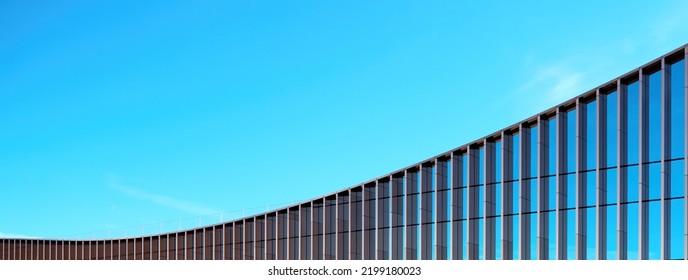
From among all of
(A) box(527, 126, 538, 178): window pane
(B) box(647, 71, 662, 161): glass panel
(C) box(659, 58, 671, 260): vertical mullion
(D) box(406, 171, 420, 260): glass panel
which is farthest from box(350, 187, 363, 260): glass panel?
(C) box(659, 58, 671, 260): vertical mullion

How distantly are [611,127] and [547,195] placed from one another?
468 centimetres

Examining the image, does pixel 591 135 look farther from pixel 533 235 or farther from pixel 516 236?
pixel 516 236

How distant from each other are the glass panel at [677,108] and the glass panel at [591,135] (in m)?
4.01

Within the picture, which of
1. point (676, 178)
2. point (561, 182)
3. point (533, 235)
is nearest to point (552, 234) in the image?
point (533, 235)

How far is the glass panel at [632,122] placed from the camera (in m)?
46.9

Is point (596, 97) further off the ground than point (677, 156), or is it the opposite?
point (596, 97)

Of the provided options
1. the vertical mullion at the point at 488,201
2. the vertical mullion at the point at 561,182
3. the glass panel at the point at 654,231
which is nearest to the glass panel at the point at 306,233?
the vertical mullion at the point at 488,201

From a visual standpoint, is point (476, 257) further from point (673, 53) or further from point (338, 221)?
point (673, 53)

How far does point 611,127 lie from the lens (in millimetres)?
48000

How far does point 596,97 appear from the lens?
4816cm

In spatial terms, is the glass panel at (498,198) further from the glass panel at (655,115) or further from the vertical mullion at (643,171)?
the glass panel at (655,115)

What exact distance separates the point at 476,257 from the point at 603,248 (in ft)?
26.0
